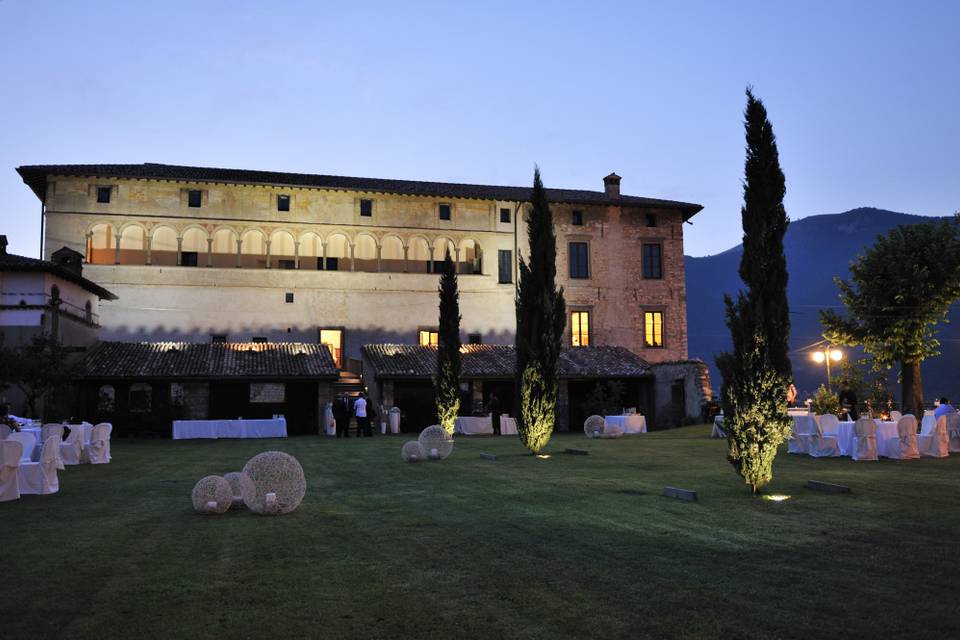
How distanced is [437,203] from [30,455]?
27.4m

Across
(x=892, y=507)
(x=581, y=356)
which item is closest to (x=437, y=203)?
(x=581, y=356)

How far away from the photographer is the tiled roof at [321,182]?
111 ft

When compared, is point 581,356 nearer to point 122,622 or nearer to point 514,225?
point 514,225

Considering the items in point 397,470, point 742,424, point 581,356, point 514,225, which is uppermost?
point 514,225

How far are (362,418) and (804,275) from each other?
152m

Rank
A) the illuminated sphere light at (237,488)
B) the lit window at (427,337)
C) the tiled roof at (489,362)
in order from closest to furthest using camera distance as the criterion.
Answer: the illuminated sphere light at (237,488) < the tiled roof at (489,362) < the lit window at (427,337)

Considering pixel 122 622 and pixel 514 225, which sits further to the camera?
pixel 514 225

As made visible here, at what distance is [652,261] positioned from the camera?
131 ft

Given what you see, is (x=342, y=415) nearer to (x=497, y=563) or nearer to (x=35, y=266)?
(x=35, y=266)

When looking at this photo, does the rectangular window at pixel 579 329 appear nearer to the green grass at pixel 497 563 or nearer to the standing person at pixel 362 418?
the standing person at pixel 362 418

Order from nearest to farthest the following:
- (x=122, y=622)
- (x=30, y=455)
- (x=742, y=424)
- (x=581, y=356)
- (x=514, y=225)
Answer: (x=122, y=622) < (x=742, y=424) < (x=30, y=455) < (x=581, y=356) < (x=514, y=225)

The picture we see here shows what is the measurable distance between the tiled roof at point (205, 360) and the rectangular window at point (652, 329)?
1616cm

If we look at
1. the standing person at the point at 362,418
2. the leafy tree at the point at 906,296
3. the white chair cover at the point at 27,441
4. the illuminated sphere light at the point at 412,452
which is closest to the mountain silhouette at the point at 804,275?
the leafy tree at the point at 906,296

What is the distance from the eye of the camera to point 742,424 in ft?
32.1
